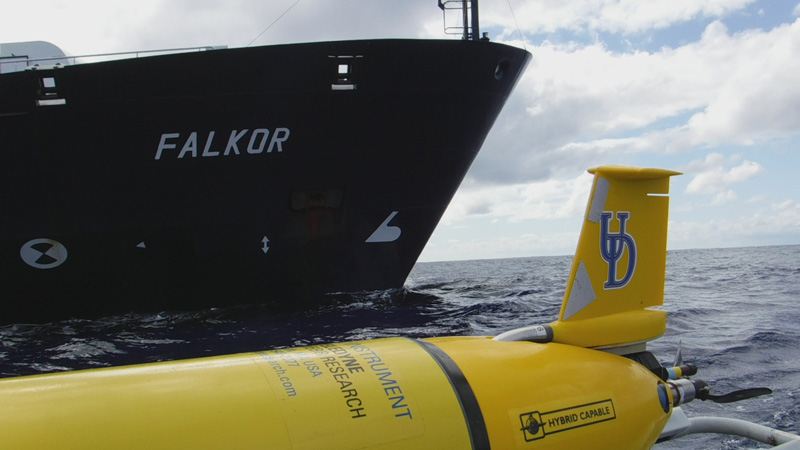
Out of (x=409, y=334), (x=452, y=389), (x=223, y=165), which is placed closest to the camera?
(x=452, y=389)

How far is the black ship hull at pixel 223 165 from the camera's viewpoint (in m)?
8.70

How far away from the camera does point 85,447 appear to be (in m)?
2.09

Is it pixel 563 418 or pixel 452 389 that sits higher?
pixel 452 389

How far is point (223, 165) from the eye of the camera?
9.32 meters

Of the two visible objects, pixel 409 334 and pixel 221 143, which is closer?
pixel 409 334

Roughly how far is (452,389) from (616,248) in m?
1.72

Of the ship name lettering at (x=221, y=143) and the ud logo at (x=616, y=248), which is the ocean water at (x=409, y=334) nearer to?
the ud logo at (x=616, y=248)

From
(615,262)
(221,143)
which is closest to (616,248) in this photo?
(615,262)

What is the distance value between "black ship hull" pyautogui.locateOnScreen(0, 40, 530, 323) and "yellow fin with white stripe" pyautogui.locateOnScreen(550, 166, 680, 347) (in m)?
6.34

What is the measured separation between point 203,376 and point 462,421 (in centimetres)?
116

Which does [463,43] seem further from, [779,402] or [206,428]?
[206,428]

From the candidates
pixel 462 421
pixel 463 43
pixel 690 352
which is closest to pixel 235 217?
pixel 463 43

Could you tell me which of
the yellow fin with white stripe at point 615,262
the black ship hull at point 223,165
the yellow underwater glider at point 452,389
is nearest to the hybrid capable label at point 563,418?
the yellow underwater glider at point 452,389

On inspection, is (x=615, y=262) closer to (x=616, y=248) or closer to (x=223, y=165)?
(x=616, y=248)
